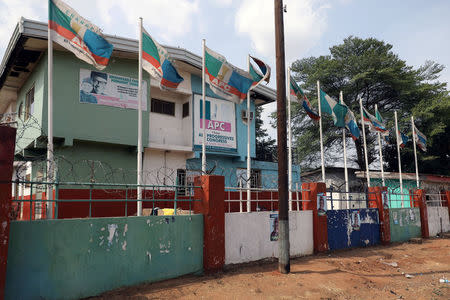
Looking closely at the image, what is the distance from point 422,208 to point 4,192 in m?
18.1

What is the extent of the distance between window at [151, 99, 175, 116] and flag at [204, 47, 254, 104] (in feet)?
16.7

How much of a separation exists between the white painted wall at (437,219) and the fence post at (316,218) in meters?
9.73

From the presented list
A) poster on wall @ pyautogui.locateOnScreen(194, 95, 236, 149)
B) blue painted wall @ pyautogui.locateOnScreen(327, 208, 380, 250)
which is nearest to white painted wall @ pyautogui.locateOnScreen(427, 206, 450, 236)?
blue painted wall @ pyautogui.locateOnScreen(327, 208, 380, 250)

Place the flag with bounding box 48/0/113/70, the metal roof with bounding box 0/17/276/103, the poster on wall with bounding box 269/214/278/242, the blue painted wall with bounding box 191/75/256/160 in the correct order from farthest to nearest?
the blue painted wall with bounding box 191/75/256/160 → the metal roof with bounding box 0/17/276/103 → the poster on wall with bounding box 269/214/278/242 → the flag with bounding box 48/0/113/70

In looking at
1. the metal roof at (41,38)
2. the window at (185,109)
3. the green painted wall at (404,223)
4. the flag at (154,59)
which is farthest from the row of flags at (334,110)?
the flag at (154,59)

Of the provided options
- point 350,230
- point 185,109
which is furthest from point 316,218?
point 185,109

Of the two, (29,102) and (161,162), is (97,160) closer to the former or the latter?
(161,162)

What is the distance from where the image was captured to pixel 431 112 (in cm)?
2378

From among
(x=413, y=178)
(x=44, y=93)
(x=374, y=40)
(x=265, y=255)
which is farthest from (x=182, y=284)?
(x=374, y=40)

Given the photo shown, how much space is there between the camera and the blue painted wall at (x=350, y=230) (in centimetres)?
1205

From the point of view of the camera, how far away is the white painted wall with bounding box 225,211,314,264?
29.6ft

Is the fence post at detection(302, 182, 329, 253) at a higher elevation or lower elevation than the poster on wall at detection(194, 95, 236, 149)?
lower

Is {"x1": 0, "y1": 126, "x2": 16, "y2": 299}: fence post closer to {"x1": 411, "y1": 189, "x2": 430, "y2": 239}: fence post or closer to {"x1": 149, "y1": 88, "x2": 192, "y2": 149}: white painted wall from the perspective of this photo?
{"x1": 149, "y1": 88, "x2": 192, "y2": 149}: white painted wall

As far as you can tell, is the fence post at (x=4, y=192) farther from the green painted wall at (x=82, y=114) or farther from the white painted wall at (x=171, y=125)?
the white painted wall at (x=171, y=125)
